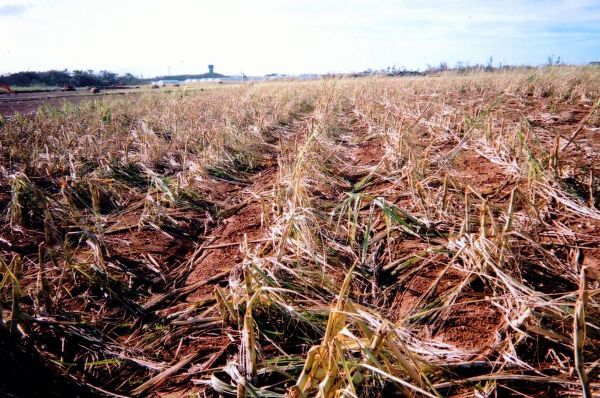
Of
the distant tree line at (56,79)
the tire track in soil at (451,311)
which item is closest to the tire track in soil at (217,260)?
the tire track in soil at (451,311)

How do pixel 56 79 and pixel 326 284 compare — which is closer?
pixel 326 284

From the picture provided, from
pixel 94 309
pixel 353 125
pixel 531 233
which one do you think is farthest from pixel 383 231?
pixel 353 125

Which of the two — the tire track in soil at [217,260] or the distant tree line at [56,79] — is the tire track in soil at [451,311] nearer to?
the tire track in soil at [217,260]

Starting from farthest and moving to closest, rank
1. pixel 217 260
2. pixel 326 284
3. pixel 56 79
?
pixel 56 79 < pixel 217 260 < pixel 326 284

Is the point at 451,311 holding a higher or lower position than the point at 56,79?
lower

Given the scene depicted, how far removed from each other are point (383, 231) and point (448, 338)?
2.57ft

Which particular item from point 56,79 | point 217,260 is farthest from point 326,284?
point 56,79

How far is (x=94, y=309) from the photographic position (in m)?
1.59

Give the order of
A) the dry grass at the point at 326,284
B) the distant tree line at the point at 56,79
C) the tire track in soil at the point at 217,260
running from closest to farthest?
the dry grass at the point at 326,284 → the tire track in soil at the point at 217,260 → the distant tree line at the point at 56,79

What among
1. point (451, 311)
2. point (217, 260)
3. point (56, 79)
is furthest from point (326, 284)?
point (56, 79)

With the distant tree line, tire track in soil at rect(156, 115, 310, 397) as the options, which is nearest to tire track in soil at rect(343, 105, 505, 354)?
tire track in soil at rect(156, 115, 310, 397)

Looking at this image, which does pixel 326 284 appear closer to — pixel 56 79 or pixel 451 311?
pixel 451 311

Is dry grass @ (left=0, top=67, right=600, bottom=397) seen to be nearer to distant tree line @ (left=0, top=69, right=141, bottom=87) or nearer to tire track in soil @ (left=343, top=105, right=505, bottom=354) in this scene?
tire track in soil @ (left=343, top=105, right=505, bottom=354)

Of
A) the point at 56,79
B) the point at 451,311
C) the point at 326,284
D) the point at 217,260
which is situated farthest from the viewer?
the point at 56,79
